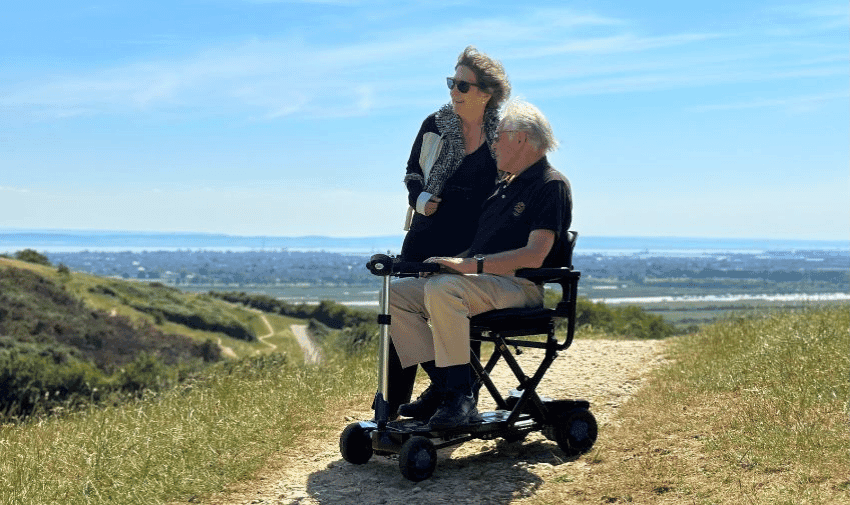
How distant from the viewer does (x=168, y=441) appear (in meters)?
6.43

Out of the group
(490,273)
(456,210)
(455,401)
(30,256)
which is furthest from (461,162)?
(30,256)

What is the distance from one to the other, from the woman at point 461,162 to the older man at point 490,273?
0.17m

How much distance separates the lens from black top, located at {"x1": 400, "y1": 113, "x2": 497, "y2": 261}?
6.16m

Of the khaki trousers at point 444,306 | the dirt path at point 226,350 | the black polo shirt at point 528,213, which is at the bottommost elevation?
the dirt path at point 226,350

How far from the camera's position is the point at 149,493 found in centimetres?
545

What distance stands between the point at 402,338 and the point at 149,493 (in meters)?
1.74

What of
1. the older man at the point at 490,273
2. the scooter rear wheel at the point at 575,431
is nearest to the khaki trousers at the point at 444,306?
the older man at the point at 490,273

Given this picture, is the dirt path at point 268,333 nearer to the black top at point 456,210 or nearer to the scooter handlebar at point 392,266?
the black top at point 456,210

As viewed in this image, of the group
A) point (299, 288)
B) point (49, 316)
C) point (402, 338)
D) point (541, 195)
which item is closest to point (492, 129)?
point (541, 195)

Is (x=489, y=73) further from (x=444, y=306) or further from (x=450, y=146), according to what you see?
(x=444, y=306)

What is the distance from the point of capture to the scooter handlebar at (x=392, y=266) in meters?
5.49

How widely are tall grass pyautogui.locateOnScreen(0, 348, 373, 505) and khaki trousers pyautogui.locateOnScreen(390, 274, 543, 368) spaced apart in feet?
4.11

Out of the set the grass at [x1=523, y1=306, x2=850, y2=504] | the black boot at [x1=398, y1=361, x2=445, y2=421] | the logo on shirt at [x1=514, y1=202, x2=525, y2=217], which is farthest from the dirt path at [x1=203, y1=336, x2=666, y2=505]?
the logo on shirt at [x1=514, y1=202, x2=525, y2=217]

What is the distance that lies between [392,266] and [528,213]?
0.89 m
